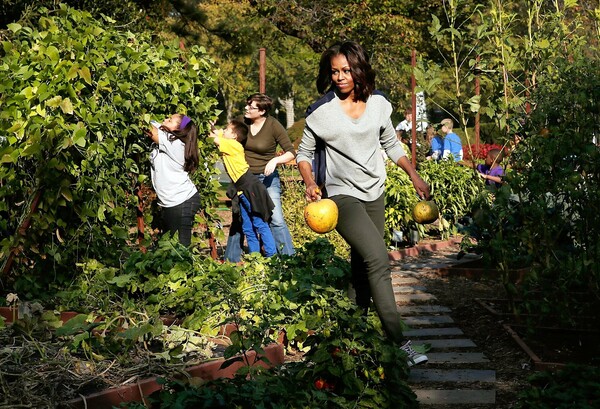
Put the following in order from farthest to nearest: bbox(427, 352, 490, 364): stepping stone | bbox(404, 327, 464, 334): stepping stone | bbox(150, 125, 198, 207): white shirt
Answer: bbox(150, 125, 198, 207): white shirt, bbox(404, 327, 464, 334): stepping stone, bbox(427, 352, 490, 364): stepping stone

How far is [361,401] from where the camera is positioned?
13.9ft

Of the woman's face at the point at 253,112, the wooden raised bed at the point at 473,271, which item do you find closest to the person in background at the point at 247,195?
the woman's face at the point at 253,112

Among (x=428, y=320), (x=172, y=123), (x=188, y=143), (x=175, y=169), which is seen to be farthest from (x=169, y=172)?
(x=428, y=320)

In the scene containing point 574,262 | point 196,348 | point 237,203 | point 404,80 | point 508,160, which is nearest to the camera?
point 196,348

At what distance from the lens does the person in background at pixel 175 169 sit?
26.9ft

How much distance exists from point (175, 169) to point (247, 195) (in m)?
1.58

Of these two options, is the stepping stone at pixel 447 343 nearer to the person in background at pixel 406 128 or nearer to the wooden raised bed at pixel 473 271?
the wooden raised bed at pixel 473 271

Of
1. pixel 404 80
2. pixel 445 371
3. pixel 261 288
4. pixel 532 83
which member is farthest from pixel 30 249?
pixel 404 80

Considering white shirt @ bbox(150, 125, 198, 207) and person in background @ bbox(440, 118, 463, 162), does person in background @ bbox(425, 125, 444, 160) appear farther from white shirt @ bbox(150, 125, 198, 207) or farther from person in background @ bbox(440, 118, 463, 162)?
white shirt @ bbox(150, 125, 198, 207)

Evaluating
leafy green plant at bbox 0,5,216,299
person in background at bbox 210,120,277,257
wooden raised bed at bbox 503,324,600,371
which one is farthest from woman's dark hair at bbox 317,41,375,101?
person in background at bbox 210,120,277,257

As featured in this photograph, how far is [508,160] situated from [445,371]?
80.1 inches

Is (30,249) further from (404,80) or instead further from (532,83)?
(404,80)

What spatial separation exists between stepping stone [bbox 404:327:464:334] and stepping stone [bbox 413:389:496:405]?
4.89 ft

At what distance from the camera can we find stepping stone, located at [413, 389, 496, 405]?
17.0 feet
